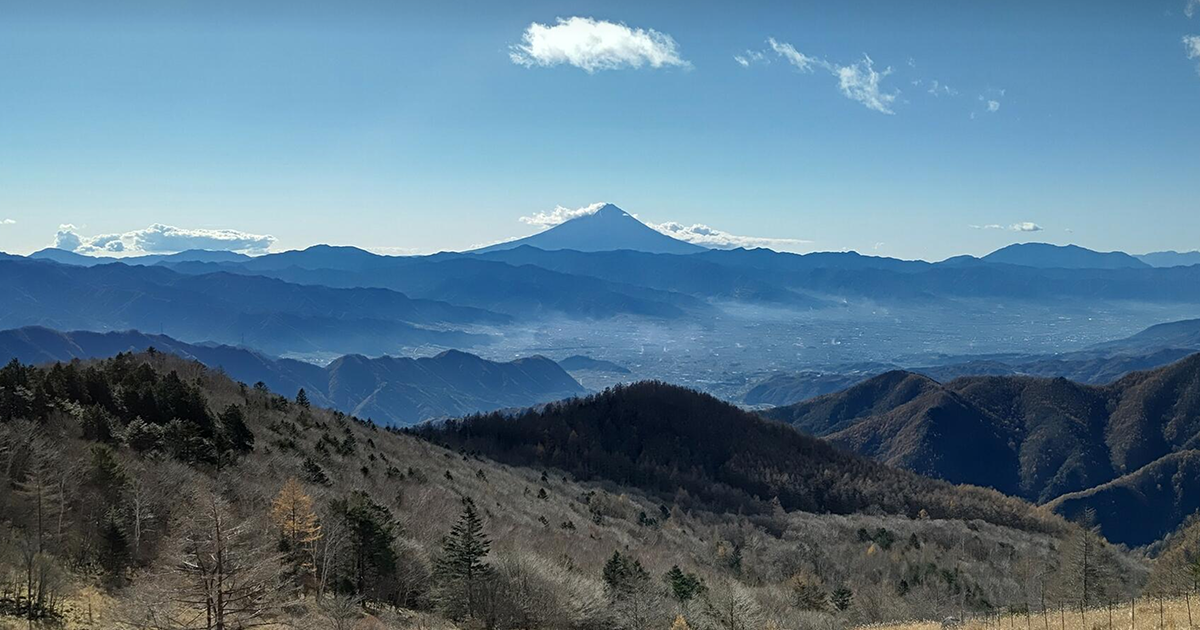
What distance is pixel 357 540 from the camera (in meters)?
31.1

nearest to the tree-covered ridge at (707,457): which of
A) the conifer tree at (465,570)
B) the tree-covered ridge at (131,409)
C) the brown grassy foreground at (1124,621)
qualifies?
the tree-covered ridge at (131,409)

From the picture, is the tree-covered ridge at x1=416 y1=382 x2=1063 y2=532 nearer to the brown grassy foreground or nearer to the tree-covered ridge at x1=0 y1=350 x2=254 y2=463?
the tree-covered ridge at x1=0 y1=350 x2=254 y2=463

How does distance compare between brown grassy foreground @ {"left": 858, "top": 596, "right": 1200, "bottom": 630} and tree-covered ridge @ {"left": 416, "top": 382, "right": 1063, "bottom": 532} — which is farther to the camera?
tree-covered ridge @ {"left": 416, "top": 382, "right": 1063, "bottom": 532}

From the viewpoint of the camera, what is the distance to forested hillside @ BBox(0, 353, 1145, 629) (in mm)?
22953

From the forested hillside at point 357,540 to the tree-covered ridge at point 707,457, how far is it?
23.3 m

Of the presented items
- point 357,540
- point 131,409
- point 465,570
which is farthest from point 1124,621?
point 131,409

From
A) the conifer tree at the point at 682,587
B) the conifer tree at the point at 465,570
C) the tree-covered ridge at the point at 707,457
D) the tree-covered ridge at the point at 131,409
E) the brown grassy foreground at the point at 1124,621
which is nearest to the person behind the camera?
the brown grassy foreground at the point at 1124,621

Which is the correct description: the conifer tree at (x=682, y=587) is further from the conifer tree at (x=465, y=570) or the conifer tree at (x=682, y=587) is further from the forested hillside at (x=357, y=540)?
the conifer tree at (x=465, y=570)

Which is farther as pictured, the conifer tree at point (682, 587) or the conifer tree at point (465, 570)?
the conifer tree at point (682, 587)

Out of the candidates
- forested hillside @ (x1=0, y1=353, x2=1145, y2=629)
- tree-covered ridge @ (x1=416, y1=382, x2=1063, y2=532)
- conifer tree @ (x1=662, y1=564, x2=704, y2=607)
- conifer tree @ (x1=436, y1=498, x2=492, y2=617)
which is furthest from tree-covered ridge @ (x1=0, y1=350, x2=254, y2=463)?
tree-covered ridge @ (x1=416, y1=382, x2=1063, y2=532)

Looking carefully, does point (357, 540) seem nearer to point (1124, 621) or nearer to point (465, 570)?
point (465, 570)

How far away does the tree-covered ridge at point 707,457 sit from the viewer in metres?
127

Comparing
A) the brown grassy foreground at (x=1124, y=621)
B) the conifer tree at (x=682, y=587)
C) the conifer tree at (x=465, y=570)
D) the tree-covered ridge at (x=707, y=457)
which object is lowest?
the tree-covered ridge at (x=707, y=457)

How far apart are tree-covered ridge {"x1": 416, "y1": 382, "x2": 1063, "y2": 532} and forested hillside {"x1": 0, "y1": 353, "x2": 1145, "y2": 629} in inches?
917
